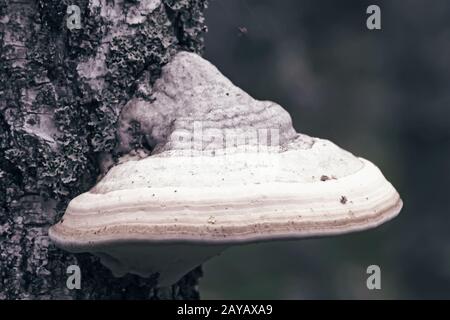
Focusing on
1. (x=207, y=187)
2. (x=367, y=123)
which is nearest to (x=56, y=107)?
(x=207, y=187)

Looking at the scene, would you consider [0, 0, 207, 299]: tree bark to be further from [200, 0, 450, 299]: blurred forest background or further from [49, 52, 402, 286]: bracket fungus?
[200, 0, 450, 299]: blurred forest background

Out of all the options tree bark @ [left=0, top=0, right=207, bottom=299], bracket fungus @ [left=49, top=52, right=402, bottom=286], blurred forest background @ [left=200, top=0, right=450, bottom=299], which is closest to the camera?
bracket fungus @ [left=49, top=52, right=402, bottom=286]

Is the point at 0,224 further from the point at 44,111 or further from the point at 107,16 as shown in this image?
the point at 107,16

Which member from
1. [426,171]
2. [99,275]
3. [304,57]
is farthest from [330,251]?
[99,275]

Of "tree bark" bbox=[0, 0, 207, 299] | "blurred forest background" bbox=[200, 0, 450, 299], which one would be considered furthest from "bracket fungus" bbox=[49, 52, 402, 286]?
"blurred forest background" bbox=[200, 0, 450, 299]

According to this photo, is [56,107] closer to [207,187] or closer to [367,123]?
[207,187]

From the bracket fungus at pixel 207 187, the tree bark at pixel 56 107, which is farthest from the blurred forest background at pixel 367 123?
the bracket fungus at pixel 207 187
